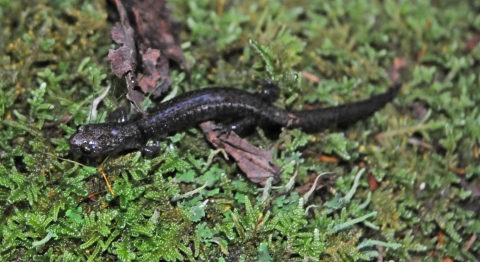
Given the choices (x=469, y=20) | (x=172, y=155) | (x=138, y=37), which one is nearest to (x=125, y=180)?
(x=172, y=155)

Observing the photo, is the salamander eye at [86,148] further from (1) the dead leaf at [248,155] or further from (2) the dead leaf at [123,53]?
(1) the dead leaf at [248,155]

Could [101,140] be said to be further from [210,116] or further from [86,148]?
[210,116]

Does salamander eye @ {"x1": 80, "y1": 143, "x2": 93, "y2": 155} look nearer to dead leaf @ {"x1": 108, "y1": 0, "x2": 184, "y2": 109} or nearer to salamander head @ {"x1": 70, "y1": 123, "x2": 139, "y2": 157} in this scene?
salamander head @ {"x1": 70, "y1": 123, "x2": 139, "y2": 157}

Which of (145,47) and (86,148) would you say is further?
(145,47)

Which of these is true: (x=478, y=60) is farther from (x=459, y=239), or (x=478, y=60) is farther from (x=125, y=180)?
(x=125, y=180)

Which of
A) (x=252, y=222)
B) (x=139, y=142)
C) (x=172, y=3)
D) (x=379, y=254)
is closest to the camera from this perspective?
(x=252, y=222)

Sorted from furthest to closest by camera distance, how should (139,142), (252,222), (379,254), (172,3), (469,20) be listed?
(469,20) → (172,3) → (139,142) → (379,254) → (252,222)

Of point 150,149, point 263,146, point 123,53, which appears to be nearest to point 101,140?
point 150,149
